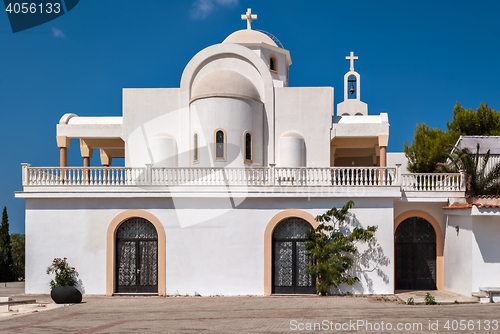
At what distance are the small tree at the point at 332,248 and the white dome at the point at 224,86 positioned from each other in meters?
6.35

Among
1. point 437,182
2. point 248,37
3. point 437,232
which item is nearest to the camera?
point 437,182

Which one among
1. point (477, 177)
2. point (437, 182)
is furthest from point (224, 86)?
point (477, 177)

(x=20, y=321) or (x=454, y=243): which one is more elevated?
(x=454, y=243)

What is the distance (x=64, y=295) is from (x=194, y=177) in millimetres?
5278

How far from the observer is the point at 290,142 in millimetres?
20266

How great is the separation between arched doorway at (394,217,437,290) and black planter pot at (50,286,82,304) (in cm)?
1079

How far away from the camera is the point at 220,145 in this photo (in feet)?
63.8

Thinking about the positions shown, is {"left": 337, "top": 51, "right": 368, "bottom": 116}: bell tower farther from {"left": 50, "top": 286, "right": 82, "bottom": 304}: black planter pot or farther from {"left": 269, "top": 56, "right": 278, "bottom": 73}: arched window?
{"left": 50, "top": 286, "right": 82, "bottom": 304}: black planter pot

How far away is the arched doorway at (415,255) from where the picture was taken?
17891mm

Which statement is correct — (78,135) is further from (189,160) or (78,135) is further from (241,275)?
(241,275)

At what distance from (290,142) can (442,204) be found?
6167 mm

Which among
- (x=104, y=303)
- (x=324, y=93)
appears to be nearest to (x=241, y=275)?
(x=104, y=303)

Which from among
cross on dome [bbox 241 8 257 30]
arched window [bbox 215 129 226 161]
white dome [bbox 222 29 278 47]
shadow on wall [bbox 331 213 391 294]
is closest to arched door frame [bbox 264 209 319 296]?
shadow on wall [bbox 331 213 391 294]

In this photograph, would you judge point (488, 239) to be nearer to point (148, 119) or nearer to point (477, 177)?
point (477, 177)
